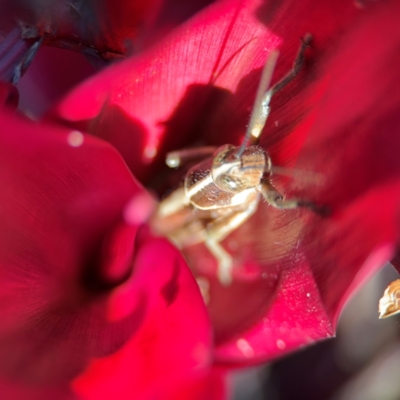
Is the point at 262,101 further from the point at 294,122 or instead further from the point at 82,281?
the point at 82,281

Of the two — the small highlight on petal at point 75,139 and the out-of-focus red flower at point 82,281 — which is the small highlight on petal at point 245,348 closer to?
the out-of-focus red flower at point 82,281

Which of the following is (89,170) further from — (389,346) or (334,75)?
(389,346)

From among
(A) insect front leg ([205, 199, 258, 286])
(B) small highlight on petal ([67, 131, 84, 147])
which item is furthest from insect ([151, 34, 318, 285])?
Result: (B) small highlight on petal ([67, 131, 84, 147])

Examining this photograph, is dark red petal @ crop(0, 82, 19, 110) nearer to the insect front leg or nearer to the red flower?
the red flower

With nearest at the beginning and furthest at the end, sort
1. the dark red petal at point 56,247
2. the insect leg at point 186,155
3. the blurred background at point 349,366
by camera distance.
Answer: the dark red petal at point 56,247 → the insect leg at point 186,155 → the blurred background at point 349,366

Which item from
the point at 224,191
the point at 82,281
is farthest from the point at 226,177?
the point at 82,281

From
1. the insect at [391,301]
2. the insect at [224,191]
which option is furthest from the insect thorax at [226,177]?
the insect at [391,301]

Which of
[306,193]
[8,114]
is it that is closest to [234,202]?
[306,193]
